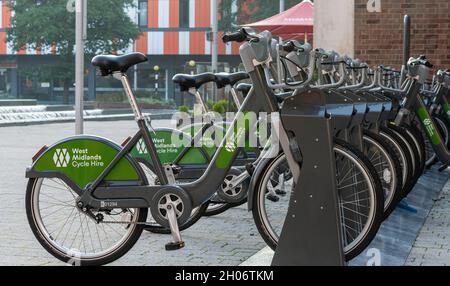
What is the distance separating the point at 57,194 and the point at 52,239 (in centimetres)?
52

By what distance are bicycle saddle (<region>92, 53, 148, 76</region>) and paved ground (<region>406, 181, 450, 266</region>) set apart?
2.14m

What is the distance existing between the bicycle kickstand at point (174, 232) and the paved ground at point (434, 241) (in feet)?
4.88

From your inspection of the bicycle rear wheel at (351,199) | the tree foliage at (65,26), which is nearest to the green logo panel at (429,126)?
the bicycle rear wheel at (351,199)

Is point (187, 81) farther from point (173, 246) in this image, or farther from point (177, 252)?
point (173, 246)

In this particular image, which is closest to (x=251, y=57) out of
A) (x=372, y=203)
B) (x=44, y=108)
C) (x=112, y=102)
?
(x=372, y=203)

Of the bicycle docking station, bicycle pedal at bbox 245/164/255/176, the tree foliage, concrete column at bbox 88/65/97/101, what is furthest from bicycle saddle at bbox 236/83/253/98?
concrete column at bbox 88/65/97/101

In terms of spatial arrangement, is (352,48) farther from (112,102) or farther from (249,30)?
(112,102)

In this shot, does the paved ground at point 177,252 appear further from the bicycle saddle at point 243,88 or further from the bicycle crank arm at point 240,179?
the bicycle saddle at point 243,88

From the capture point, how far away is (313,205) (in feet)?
14.6

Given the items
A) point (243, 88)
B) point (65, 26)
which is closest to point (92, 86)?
point (65, 26)

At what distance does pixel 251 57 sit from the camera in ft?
15.8

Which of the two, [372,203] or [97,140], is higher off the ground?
[97,140]

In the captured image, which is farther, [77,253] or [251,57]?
[77,253]

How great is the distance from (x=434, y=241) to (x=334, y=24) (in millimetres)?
6300
